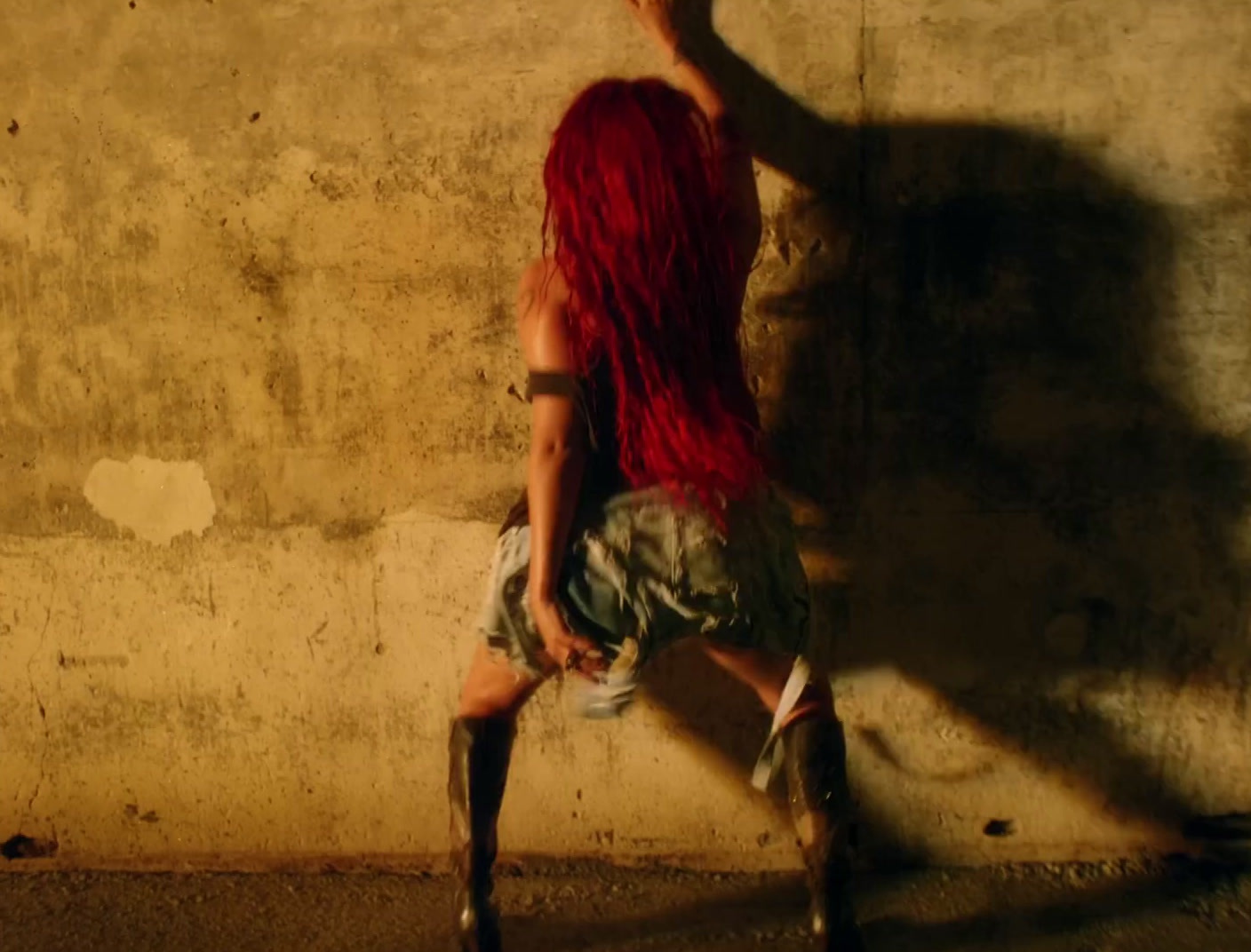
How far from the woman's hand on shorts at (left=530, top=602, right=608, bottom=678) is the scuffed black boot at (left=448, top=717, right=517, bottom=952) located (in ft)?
1.21

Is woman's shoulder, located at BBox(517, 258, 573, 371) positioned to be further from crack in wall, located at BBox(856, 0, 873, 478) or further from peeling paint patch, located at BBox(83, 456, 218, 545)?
peeling paint patch, located at BBox(83, 456, 218, 545)

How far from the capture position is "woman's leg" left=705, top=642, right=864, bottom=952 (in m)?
2.52

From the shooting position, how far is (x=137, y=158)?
2836 mm

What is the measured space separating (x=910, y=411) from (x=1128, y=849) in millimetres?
1290

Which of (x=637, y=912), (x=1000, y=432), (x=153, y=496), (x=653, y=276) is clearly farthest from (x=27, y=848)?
(x=1000, y=432)

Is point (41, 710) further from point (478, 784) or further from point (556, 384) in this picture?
point (556, 384)

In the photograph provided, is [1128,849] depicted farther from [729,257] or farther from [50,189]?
[50,189]

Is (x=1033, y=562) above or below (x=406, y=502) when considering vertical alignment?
below

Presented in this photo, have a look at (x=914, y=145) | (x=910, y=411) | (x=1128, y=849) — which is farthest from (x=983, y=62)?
(x=1128, y=849)

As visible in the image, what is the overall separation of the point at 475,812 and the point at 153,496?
3.88 feet

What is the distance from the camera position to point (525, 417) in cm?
287

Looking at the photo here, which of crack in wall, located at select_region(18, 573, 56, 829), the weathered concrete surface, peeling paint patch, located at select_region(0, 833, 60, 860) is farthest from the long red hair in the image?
peeling paint patch, located at select_region(0, 833, 60, 860)

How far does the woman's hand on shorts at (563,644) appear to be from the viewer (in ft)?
7.59

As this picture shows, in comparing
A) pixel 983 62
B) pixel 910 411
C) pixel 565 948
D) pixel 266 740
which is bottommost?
pixel 565 948
